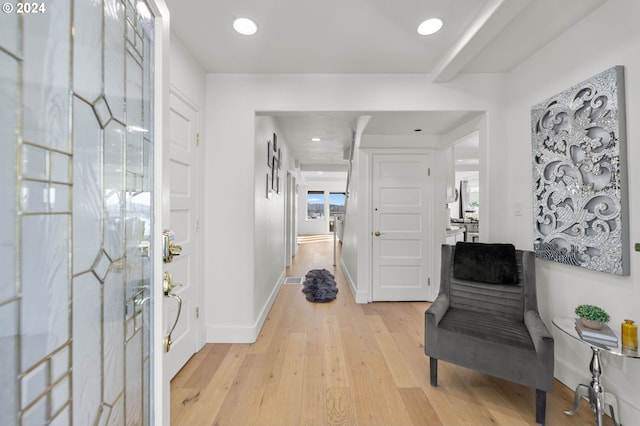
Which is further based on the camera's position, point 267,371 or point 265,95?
point 265,95

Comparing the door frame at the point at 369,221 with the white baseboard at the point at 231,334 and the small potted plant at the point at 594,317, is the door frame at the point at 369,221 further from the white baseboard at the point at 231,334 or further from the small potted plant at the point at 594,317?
the small potted plant at the point at 594,317

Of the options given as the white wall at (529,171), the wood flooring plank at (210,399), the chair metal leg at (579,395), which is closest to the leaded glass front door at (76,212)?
the wood flooring plank at (210,399)

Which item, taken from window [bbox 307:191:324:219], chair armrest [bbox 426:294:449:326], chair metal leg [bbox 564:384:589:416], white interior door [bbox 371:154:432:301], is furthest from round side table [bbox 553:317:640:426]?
window [bbox 307:191:324:219]

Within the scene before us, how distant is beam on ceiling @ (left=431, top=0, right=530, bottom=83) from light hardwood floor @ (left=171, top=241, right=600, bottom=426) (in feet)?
7.42

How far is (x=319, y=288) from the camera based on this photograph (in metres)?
3.71

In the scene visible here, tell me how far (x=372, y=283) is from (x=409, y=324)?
Answer: 747 millimetres

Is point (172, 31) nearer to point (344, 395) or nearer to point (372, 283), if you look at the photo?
point (344, 395)

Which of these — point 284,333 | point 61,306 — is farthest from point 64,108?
point 284,333

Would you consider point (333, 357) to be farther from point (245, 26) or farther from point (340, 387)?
point (245, 26)

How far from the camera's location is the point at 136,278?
2.56 feet

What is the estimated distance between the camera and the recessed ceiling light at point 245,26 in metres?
1.68

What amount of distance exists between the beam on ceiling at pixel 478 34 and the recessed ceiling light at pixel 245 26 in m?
1.37

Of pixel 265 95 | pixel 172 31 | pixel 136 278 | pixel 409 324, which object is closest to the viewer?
pixel 136 278

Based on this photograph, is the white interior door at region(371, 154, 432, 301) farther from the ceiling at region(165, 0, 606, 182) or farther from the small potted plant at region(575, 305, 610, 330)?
the small potted plant at region(575, 305, 610, 330)
